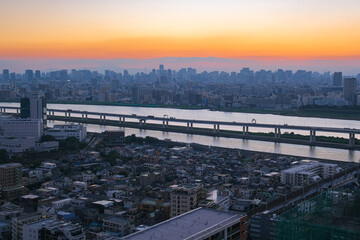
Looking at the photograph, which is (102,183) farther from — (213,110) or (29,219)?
(213,110)

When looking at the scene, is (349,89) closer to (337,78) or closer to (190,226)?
(337,78)

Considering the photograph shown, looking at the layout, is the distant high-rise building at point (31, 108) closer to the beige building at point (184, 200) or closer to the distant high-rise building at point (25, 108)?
the distant high-rise building at point (25, 108)

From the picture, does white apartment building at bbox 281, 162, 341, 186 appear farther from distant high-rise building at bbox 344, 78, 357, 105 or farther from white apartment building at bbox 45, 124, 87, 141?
distant high-rise building at bbox 344, 78, 357, 105

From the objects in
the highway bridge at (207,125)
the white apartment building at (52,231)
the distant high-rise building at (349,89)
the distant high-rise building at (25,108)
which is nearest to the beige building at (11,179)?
the white apartment building at (52,231)

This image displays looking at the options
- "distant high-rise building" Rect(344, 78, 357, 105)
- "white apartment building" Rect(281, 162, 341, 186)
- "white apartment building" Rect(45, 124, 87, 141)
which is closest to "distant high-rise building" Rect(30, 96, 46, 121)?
"white apartment building" Rect(45, 124, 87, 141)

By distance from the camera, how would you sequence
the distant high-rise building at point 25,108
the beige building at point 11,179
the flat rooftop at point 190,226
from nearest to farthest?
1. the flat rooftop at point 190,226
2. the beige building at point 11,179
3. the distant high-rise building at point 25,108

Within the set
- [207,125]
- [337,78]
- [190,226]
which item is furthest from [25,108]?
[337,78]
